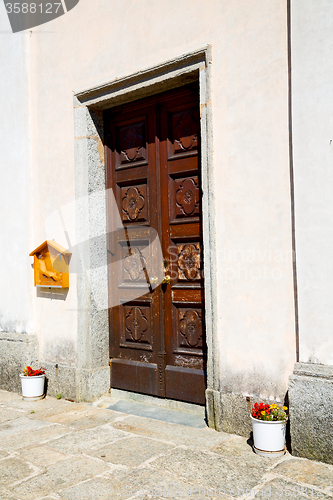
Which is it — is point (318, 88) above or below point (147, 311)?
above

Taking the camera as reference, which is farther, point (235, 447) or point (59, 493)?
point (235, 447)

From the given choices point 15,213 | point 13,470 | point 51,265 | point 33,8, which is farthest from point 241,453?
point 33,8

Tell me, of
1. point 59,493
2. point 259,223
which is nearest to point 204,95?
point 259,223

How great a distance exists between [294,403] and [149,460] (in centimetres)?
105

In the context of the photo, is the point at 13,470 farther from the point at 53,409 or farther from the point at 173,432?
the point at 53,409

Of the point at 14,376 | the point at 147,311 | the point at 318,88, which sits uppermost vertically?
the point at 318,88

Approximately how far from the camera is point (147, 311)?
468 centimetres

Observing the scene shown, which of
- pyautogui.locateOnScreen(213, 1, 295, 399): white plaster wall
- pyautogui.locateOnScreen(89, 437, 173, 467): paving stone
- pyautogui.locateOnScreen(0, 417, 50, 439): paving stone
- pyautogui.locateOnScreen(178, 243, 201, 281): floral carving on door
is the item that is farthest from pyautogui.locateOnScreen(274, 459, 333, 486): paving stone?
pyautogui.locateOnScreen(0, 417, 50, 439): paving stone

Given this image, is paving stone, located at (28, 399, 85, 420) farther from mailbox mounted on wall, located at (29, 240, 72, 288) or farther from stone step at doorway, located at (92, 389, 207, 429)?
mailbox mounted on wall, located at (29, 240, 72, 288)

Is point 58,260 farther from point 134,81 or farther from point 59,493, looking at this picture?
point 59,493

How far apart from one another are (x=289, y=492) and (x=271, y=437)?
54cm

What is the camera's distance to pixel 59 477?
118 inches

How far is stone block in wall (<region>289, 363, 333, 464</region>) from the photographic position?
120 inches

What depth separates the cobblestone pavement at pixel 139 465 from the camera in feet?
9.04
